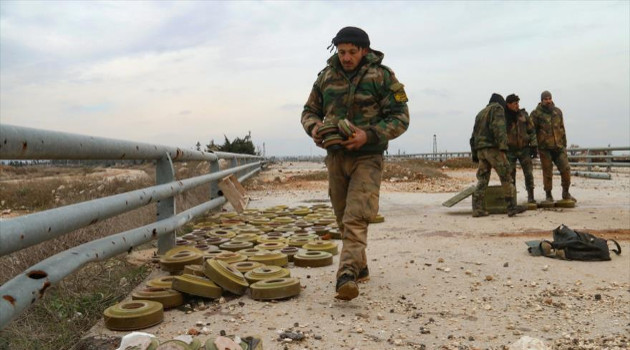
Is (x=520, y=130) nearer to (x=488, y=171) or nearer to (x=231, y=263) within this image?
(x=488, y=171)

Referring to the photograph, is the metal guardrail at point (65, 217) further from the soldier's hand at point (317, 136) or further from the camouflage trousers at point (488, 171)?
the camouflage trousers at point (488, 171)

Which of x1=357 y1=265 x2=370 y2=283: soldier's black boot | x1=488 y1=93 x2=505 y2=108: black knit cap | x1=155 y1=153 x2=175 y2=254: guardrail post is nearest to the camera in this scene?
x1=357 y1=265 x2=370 y2=283: soldier's black boot

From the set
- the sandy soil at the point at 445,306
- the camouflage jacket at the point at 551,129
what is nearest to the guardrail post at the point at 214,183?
the sandy soil at the point at 445,306

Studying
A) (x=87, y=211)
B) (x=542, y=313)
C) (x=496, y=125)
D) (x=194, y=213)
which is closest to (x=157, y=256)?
(x=194, y=213)

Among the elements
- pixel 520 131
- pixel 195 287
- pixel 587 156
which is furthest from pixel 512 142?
pixel 587 156

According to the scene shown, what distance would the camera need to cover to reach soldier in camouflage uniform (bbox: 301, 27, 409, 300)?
3.86m

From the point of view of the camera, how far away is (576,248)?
4.76 meters

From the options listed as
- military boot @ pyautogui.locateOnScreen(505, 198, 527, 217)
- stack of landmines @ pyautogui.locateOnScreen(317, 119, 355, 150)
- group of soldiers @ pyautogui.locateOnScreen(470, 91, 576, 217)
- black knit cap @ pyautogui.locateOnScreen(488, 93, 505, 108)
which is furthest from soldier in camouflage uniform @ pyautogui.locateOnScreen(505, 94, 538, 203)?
stack of landmines @ pyautogui.locateOnScreen(317, 119, 355, 150)

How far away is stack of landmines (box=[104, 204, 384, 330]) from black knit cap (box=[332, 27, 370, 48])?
175 centimetres

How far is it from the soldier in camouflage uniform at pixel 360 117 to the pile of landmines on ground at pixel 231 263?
2.19 ft

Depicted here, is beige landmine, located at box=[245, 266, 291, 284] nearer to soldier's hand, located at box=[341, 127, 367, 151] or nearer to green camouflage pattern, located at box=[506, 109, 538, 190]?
soldier's hand, located at box=[341, 127, 367, 151]

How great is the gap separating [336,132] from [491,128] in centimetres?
539

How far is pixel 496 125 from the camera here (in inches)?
328

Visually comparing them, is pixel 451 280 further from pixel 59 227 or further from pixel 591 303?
pixel 59 227
